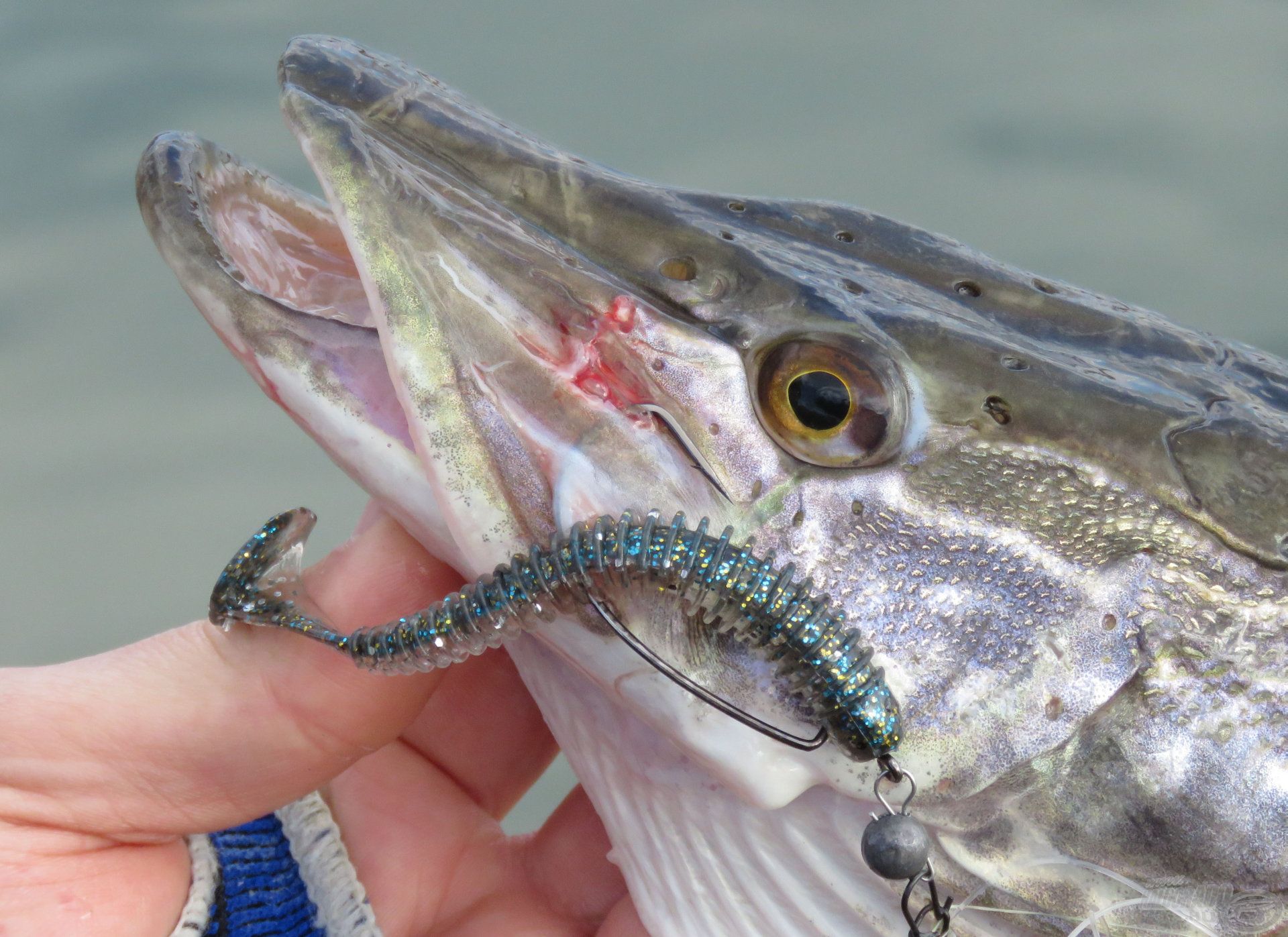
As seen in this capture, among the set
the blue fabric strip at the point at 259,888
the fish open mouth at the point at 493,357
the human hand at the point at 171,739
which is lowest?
the blue fabric strip at the point at 259,888

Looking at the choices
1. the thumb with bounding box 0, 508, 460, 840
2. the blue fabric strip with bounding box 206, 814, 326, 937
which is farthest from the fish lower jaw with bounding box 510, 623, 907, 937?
the blue fabric strip with bounding box 206, 814, 326, 937

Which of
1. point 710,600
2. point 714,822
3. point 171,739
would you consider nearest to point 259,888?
point 171,739

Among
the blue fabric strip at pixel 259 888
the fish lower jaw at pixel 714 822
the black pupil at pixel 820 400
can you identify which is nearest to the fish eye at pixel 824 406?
the black pupil at pixel 820 400

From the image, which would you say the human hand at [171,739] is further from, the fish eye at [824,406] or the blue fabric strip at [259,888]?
the fish eye at [824,406]

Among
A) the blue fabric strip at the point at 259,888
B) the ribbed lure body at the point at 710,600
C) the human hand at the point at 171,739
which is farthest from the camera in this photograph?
the blue fabric strip at the point at 259,888

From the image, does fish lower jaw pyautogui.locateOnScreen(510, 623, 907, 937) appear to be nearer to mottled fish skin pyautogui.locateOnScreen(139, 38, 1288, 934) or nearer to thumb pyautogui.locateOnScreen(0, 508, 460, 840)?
mottled fish skin pyautogui.locateOnScreen(139, 38, 1288, 934)

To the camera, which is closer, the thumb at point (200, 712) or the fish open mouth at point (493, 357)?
the fish open mouth at point (493, 357)

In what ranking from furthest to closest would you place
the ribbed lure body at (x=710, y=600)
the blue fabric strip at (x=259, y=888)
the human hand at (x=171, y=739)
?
the blue fabric strip at (x=259, y=888) → the human hand at (x=171, y=739) → the ribbed lure body at (x=710, y=600)

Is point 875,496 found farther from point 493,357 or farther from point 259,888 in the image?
point 259,888

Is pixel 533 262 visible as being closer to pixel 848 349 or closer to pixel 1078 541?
pixel 848 349
